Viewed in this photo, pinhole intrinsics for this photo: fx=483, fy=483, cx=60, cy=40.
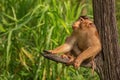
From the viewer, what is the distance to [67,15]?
6695 millimetres

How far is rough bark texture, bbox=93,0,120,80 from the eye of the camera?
16.5 feet

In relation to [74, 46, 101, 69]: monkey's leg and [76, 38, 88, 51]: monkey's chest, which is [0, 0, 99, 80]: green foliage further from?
[74, 46, 101, 69]: monkey's leg

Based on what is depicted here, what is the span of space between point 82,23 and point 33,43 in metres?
1.47

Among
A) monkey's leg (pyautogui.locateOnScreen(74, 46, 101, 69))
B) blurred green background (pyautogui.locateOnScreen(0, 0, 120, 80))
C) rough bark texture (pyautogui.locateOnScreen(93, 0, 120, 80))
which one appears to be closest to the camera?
monkey's leg (pyautogui.locateOnScreen(74, 46, 101, 69))

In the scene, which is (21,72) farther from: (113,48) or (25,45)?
(113,48)

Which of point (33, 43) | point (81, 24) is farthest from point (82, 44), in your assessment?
point (33, 43)

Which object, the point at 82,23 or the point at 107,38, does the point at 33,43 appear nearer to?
the point at 82,23

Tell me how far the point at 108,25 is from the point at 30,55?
1594 millimetres

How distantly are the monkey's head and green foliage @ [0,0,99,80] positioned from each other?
106cm

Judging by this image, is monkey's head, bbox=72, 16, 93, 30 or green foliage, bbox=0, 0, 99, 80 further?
green foliage, bbox=0, 0, 99, 80

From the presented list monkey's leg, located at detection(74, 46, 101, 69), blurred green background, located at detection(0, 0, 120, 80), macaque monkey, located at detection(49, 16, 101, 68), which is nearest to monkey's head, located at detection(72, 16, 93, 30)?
macaque monkey, located at detection(49, 16, 101, 68)

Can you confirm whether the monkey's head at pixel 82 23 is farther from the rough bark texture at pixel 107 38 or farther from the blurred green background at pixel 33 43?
the blurred green background at pixel 33 43

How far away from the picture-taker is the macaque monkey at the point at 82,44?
4939 millimetres

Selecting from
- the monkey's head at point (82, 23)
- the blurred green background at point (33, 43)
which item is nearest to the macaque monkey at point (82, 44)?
the monkey's head at point (82, 23)
